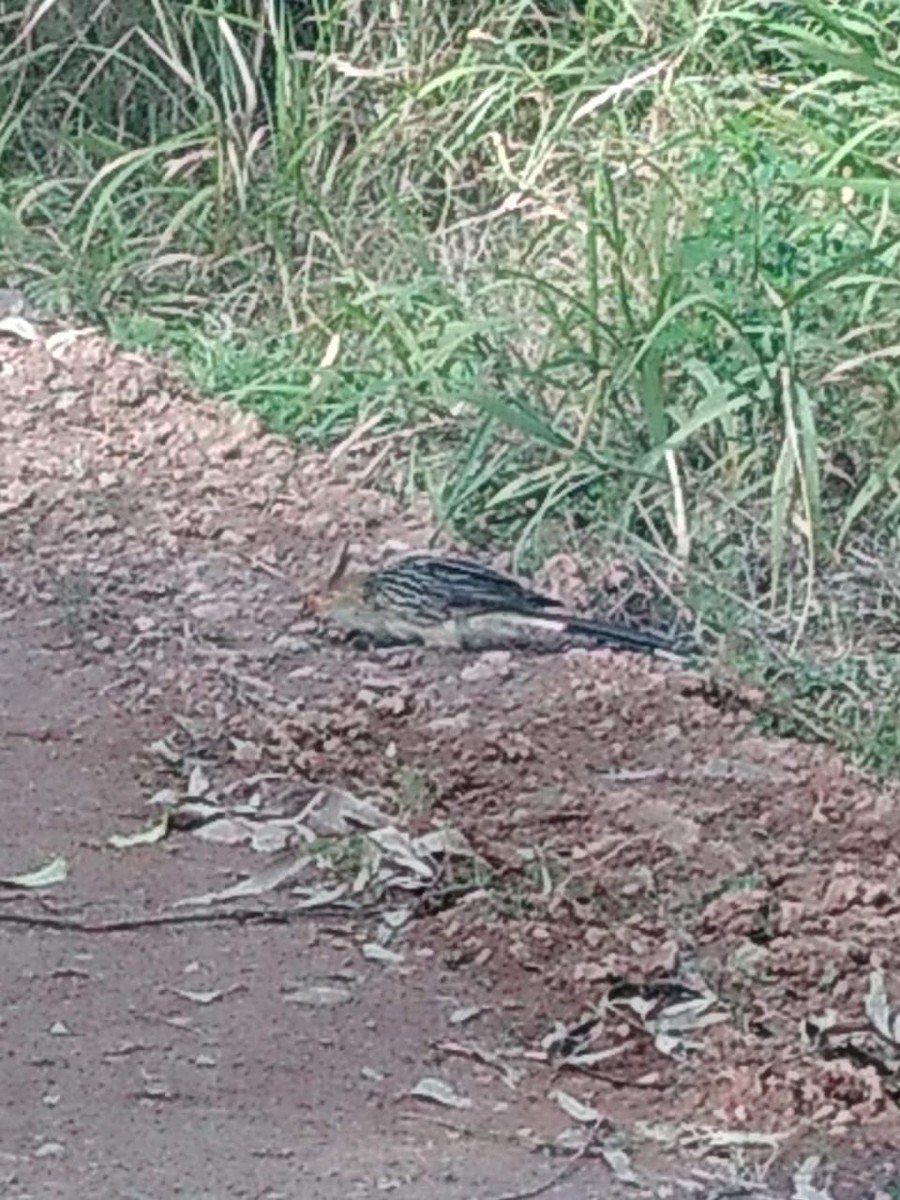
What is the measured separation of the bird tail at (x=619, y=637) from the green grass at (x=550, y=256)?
10 centimetres

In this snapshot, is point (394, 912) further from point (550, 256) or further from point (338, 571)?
point (550, 256)

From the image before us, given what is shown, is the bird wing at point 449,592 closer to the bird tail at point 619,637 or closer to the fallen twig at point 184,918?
the bird tail at point 619,637

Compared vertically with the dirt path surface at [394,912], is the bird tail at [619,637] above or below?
below

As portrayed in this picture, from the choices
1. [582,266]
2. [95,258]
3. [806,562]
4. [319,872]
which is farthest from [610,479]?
[95,258]

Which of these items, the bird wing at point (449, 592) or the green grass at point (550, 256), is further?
the green grass at point (550, 256)

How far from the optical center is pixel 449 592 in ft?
14.5

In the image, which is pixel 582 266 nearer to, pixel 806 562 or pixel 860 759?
pixel 806 562

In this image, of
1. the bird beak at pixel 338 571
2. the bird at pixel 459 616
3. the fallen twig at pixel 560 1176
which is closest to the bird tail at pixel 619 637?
the bird at pixel 459 616

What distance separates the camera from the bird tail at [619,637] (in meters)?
4.29

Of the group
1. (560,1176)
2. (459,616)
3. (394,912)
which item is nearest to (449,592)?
(459,616)

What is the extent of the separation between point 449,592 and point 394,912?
→ 1055mm

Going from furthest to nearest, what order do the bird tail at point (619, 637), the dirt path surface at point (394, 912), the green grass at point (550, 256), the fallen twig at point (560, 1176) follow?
the green grass at point (550, 256)
the bird tail at point (619, 637)
the dirt path surface at point (394, 912)
the fallen twig at point (560, 1176)

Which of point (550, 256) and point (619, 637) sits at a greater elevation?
point (550, 256)

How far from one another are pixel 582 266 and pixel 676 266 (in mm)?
488
